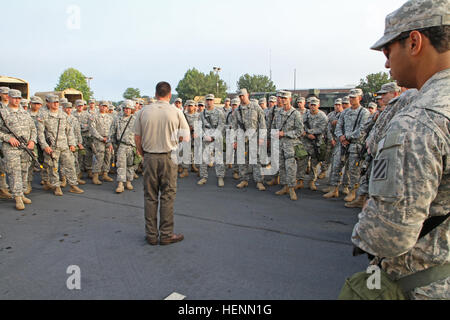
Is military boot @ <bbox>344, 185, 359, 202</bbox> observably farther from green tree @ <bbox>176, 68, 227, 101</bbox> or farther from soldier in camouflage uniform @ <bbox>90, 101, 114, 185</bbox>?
green tree @ <bbox>176, 68, 227, 101</bbox>

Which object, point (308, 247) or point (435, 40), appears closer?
point (435, 40)

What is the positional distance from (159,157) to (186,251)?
1.18 meters

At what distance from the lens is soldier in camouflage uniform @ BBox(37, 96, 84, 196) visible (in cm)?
628

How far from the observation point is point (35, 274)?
301cm

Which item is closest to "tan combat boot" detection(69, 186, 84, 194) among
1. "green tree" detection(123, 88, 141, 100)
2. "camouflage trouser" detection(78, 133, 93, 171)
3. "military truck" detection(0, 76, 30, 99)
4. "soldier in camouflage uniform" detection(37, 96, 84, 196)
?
"soldier in camouflage uniform" detection(37, 96, 84, 196)

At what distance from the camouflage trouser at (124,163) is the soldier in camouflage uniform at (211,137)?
1664 millimetres

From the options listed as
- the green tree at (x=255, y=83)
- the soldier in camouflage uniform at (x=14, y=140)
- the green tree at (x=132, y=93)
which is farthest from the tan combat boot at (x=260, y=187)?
the green tree at (x=132, y=93)

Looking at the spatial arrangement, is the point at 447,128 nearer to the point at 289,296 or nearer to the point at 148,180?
the point at 289,296

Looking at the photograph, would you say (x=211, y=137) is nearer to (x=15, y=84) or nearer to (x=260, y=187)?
(x=260, y=187)

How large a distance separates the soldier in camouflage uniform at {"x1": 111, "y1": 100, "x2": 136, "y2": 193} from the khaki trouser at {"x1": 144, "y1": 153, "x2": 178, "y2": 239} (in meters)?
3.11

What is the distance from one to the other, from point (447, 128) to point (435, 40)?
311 mm

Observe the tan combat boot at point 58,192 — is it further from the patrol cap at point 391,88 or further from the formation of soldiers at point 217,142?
the patrol cap at point 391,88

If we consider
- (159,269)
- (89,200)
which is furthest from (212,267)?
(89,200)

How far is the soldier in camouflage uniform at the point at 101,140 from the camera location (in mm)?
7543
